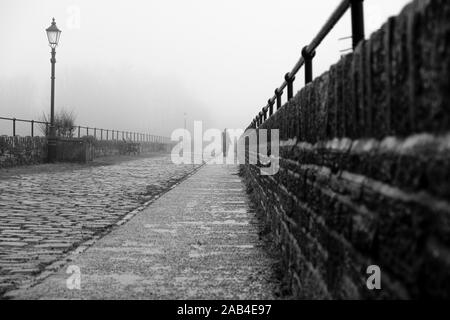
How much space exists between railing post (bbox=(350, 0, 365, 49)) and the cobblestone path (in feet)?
10.4

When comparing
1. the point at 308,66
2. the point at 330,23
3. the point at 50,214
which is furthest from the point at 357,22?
the point at 50,214

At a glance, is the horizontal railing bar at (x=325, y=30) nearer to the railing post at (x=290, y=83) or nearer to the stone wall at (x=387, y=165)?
the stone wall at (x=387, y=165)

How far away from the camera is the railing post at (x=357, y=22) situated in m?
2.22

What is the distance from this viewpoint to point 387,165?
1.62 m

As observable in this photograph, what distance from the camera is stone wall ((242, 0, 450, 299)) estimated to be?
1.28 metres

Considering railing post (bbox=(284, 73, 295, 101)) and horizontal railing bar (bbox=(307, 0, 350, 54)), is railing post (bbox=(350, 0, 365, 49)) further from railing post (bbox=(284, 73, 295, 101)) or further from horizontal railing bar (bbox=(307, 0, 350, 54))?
railing post (bbox=(284, 73, 295, 101))

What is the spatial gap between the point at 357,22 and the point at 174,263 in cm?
305

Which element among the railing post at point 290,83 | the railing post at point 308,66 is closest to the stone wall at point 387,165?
the railing post at point 308,66

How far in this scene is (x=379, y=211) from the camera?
1656 mm

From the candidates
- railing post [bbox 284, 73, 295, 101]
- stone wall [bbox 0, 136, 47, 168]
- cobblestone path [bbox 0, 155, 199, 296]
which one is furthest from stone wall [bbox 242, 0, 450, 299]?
stone wall [bbox 0, 136, 47, 168]

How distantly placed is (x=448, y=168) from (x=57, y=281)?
344 cm

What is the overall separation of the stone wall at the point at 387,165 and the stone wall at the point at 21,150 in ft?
54.7
